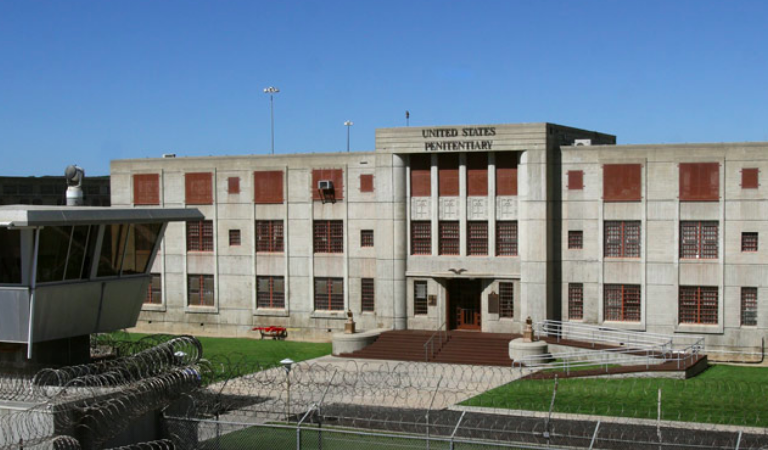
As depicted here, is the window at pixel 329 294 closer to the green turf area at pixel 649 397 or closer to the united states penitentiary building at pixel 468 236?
the united states penitentiary building at pixel 468 236

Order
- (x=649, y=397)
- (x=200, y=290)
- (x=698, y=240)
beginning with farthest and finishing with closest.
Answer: (x=200, y=290), (x=698, y=240), (x=649, y=397)

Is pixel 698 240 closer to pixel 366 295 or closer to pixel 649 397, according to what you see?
pixel 649 397

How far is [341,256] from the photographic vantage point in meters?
46.3

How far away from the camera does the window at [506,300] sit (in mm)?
42938

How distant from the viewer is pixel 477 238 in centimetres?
4353

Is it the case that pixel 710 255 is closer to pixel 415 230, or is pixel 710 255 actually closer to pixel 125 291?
pixel 415 230

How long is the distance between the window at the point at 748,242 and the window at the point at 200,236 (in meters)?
25.5

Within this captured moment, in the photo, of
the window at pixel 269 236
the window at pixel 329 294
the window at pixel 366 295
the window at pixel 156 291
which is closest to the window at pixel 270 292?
the window at pixel 269 236

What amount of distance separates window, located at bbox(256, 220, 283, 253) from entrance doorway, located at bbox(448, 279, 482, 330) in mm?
9215

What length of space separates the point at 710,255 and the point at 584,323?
20.0ft

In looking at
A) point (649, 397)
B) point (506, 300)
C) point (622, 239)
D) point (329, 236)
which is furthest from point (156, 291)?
point (649, 397)

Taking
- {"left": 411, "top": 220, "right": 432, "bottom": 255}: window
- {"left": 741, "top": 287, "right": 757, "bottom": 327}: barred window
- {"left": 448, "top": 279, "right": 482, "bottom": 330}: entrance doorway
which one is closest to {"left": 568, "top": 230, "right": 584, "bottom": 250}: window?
{"left": 448, "top": 279, "right": 482, "bottom": 330}: entrance doorway

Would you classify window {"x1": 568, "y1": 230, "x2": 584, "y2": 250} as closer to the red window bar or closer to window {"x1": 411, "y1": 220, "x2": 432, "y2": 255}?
the red window bar

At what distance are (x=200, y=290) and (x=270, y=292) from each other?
4.04 metres
